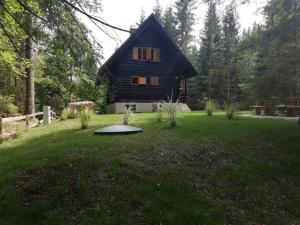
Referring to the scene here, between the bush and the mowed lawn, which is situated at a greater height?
the bush

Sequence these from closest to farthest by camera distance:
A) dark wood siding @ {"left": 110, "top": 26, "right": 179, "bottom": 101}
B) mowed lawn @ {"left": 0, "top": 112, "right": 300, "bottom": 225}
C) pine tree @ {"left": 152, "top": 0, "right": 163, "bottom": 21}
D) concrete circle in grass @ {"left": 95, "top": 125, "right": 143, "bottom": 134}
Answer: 1. mowed lawn @ {"left": 0, "top": 112, "right": 300, "bottom": 225}
2. concrete circle in grass @ {"left": 95, "top": 125, "right": 143, "bottom": 134}
3. dark wood siding @ {"left": 110, "top": 26, "right": 179, "bottom": 101}
4. pine tree @ {"left": 152, "top": 0, "right": 163, "bottom": 21}

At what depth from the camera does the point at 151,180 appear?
6.93 m

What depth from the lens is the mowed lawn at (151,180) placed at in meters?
5.92

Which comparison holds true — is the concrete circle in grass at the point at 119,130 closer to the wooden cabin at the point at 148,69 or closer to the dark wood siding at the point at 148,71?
the wooden cabin at the point at 148,69

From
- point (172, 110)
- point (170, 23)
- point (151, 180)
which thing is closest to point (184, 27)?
point (170, 23)

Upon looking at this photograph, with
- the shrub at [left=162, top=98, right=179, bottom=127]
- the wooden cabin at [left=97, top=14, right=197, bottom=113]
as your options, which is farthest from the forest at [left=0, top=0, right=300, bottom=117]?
the wooden cabin at [left=97, top=14, right=197, bottom=113]

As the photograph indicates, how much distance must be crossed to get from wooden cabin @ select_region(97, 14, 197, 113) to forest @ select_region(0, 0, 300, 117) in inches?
168

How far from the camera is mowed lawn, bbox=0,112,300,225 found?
5.92 meters

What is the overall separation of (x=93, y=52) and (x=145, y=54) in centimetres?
2120

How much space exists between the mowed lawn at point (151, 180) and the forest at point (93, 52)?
172 centimetres

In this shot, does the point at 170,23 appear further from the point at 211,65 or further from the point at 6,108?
the point at 6,108

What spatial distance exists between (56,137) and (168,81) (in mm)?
17653

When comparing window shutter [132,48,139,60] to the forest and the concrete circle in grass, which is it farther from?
the concrete circle in grass

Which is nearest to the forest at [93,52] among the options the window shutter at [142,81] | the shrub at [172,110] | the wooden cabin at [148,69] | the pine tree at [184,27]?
the pine tree at [184,27]
